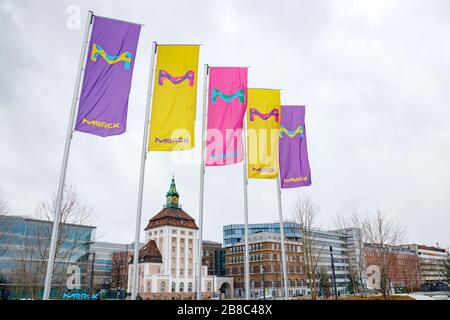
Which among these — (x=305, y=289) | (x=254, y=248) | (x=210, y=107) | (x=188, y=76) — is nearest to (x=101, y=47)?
(x=188, y=76)

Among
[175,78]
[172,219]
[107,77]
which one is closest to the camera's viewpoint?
→ [107,77]

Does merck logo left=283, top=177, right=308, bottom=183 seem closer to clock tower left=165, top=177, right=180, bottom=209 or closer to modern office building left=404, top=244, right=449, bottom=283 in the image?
clock tower left=165, top=177, right=180, bottom=209

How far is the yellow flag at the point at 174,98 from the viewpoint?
1405 cm

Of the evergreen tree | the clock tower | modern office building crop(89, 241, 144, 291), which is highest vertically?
the clock tower

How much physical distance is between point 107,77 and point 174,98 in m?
2.80

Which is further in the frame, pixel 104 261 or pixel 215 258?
pixel 215 258

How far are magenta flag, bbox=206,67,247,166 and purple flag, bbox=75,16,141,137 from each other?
4167 millimetres

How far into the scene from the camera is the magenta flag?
1545cm

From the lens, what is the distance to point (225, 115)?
53.0 ft

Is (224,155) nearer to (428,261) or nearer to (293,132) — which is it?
(293,132)

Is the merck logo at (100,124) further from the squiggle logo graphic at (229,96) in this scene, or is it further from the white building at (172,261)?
the white building at (172,261)

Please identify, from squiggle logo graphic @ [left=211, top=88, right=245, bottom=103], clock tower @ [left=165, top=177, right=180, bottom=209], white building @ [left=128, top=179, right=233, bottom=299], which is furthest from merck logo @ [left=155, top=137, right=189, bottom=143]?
clock tower @ [left=165, top=177, right=180, bottom=209]

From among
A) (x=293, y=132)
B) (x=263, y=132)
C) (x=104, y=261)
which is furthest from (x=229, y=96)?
(x=104, y=261)
